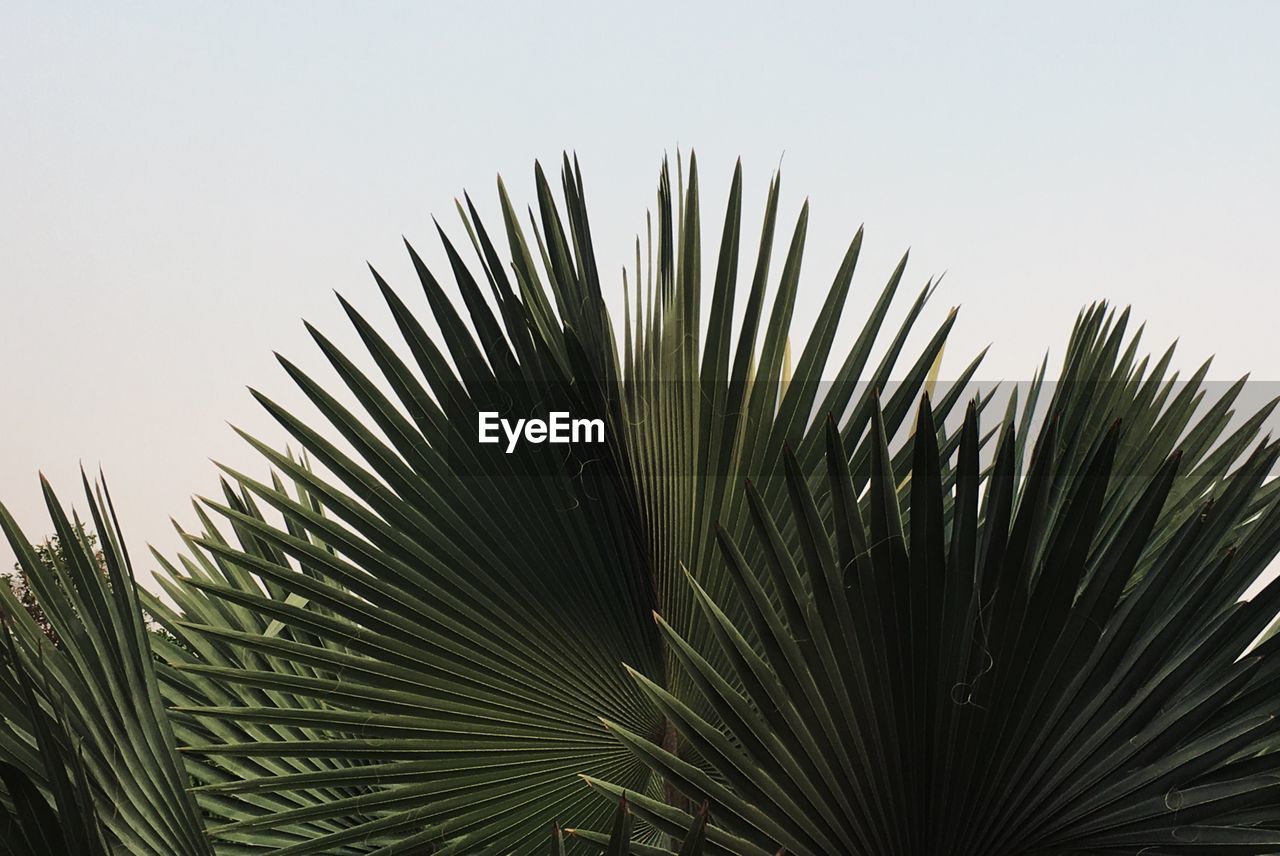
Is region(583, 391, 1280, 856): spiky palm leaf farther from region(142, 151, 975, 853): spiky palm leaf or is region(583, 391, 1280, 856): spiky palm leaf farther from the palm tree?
region(142, 151, 975, 853): spiky palm leaf

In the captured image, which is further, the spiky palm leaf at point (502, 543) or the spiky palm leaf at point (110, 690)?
the spiky palm leaf at point (502, 543)

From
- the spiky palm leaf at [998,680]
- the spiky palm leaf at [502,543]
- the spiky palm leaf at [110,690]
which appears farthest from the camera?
the spiky palm leaf at [502,543]

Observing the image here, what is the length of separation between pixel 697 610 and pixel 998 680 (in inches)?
19.1

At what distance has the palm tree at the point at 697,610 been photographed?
2.64ft

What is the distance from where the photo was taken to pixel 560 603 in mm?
1244

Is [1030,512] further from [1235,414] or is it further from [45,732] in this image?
[1235,414]

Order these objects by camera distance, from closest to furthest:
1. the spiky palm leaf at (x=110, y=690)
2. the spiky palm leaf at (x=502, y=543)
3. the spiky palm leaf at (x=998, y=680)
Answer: the spiky palm leaf at (x=998, y=680) < the spiky palm leaf at (x=110, y=690) < the spiky palm leaf at (x=502, y=543)

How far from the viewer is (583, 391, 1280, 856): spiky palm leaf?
79 cm

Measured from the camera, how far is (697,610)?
1.26 metres

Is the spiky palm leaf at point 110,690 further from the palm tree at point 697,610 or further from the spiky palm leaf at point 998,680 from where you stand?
the spiky palm leaf at point 998,680

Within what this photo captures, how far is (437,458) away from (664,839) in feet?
2.51

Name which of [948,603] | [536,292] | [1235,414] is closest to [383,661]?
[536,292]

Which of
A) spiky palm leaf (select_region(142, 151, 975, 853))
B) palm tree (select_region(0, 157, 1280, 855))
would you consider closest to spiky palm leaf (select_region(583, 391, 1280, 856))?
palm tree (select_region(0, 157, 1280, 855))

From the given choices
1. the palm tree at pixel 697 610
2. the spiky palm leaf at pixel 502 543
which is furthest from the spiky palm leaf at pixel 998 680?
the spiky palm leaf at pixel 502 543
